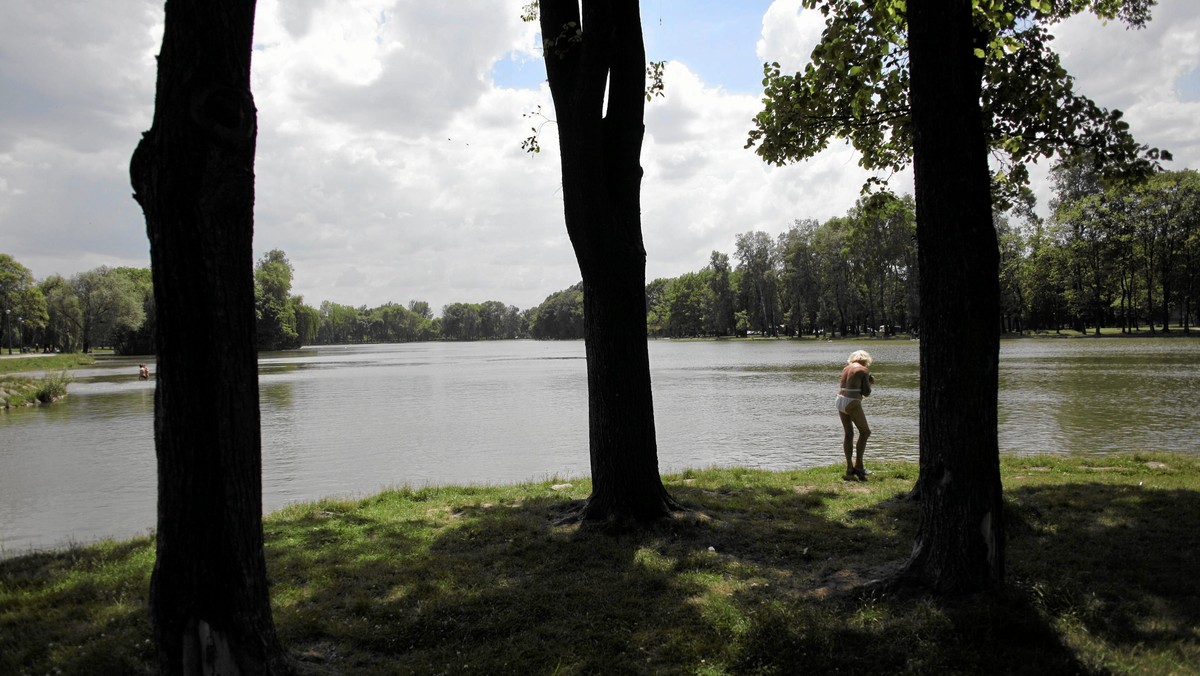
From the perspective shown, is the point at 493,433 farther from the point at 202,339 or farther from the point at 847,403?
the point at 202,339

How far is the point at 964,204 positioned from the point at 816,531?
3639 millimetres

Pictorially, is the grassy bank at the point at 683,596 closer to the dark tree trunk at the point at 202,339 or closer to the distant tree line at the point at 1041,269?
the dark tree trunk at the point at 202,339

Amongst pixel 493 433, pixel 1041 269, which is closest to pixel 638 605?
pixel 493 433

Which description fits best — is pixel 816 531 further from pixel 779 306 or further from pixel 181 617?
pixel 779 306

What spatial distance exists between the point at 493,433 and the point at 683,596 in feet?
46.4

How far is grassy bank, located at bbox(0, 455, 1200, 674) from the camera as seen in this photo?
4.02 metres

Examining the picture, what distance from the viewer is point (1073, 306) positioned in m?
68.3

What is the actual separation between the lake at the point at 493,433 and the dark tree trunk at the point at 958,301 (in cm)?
Result: 772

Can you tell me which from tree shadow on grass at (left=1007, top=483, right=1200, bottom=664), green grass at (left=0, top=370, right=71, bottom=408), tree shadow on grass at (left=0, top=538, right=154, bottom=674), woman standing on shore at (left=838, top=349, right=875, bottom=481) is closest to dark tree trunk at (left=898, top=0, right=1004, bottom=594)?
tree shadow on grass at (left=1007, top=483, right=1200, bottom=664)

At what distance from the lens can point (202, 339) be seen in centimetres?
342

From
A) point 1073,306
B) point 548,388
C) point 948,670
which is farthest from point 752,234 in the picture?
point 948,670

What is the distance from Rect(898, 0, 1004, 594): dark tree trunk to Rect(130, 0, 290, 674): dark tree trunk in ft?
13.9

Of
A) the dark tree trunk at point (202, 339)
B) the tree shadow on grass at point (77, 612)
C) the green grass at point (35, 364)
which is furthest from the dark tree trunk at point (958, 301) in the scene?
the green grass at point (35, 364)

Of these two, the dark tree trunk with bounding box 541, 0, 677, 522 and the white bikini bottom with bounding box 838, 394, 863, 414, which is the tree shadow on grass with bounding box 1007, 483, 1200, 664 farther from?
the dark tree trunk with bounding box 541, 0, 677, 522
